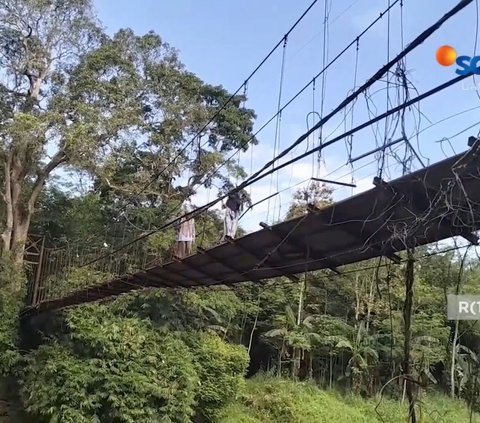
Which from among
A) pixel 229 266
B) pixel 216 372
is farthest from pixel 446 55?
pixel 216 372

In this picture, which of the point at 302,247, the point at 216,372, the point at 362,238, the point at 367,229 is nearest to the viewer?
the point at 367,229

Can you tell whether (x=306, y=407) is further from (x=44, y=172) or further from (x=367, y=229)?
(x=367, y=229)

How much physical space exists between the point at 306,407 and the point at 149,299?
8.62 ft

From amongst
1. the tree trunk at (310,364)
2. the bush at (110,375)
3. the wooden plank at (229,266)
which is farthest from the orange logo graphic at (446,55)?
the tree trunk at (310,364)

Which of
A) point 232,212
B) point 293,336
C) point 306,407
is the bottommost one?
point 306,407

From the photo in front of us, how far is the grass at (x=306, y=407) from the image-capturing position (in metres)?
7.13

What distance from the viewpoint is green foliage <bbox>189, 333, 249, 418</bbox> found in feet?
20.4

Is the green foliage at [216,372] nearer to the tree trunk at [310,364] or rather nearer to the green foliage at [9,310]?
the green foliage at [9,310]

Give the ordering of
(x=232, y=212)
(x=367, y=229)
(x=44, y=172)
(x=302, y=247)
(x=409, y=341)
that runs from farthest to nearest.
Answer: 1. (x=44, y=172)
2. (x=232, y=212)
3. (x=302, y=247)
4. (x=367, y=229)
5. (x=409, y=341)

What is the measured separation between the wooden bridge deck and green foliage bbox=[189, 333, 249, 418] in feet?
8.69

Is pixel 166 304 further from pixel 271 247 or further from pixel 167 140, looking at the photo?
pixel 271 247

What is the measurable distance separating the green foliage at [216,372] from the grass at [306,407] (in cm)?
36

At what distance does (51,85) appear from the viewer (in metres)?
8.07

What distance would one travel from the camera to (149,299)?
6.48 meters
